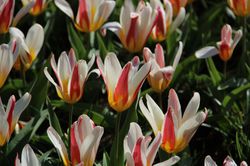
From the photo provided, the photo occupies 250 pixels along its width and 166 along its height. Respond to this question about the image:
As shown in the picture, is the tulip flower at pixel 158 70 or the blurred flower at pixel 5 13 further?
the blurred flower at pixel 5 13

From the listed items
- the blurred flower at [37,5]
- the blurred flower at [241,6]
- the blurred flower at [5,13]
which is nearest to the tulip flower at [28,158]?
the blurred flower at [5,13]

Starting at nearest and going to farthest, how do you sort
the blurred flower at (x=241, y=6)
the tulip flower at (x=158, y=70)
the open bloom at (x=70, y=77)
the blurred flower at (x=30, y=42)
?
the open bloom at (x=70, y=77) < the tulip flower at (x=158, y=70) < the blurred flower at (x=30, y=42) < the blurred flower at (x=241, y=6)

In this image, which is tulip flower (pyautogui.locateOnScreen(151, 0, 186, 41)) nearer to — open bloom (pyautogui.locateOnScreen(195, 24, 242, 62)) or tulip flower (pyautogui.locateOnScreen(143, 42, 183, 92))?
open bloom (pyautogui.locateOnScreen(195, 24, 242, 62))

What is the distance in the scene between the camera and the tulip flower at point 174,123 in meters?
1.92

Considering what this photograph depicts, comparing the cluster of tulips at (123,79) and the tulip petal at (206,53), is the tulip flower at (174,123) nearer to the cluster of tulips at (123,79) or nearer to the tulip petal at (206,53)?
the cluster of tulips at (123,79)

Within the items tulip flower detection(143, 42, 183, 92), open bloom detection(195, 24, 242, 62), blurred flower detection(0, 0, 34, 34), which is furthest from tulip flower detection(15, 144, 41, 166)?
open bloom detection(195, 24, 242, 62)

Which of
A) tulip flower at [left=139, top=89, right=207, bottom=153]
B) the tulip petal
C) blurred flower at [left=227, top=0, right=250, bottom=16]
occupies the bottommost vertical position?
the tulip petal

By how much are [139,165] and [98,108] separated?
76 centimetres

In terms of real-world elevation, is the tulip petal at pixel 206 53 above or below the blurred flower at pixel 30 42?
below

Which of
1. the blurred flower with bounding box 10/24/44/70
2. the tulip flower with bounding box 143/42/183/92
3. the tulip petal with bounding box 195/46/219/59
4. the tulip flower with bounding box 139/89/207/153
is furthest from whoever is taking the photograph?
the tulip petal with bounding box 195/46/219/59

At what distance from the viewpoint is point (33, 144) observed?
2377 mm

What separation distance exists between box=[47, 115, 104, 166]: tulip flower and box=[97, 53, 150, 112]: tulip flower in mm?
192

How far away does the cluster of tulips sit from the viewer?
5.98 ft

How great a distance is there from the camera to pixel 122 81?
78.1 inches
